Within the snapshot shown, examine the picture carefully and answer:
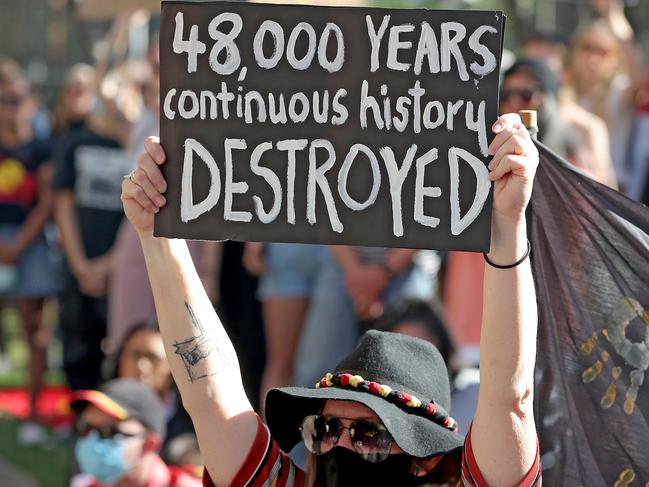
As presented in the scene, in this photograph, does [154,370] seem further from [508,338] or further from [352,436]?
[508,338]

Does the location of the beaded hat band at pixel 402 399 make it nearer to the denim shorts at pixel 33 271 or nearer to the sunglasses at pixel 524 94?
the sunglasses at pixel 524 94

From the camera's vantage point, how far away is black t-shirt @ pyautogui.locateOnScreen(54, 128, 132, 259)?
744 cm

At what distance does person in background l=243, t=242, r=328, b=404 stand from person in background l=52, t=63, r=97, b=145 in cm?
213

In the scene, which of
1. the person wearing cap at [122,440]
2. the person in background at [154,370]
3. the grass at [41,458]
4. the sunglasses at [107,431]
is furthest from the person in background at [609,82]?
the grass at [41,458]

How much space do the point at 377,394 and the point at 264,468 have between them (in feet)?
0.92

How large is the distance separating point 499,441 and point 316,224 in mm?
574

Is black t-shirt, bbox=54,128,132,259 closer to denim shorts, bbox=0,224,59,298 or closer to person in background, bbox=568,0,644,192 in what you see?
denim shorts, bbox=0,224,59,298

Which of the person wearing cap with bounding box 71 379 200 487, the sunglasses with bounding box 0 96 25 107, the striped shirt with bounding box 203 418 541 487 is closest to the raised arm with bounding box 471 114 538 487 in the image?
the striped shirt with bounding box 203 418 541 487

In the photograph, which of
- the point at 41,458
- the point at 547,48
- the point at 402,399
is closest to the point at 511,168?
the point at 402,399

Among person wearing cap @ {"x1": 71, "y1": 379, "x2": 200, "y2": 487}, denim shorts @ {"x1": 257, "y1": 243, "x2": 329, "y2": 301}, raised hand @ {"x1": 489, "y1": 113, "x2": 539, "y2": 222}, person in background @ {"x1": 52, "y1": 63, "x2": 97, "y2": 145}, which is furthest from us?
person in background @ {"x1": 52, "y1": 63, "x2": 97, "y2": 145}

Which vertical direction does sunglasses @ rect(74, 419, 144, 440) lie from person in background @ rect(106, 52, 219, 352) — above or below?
below

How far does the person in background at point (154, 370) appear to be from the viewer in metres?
5.72

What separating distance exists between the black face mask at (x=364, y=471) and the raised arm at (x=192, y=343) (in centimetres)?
18

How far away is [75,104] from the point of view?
27.4 ft
